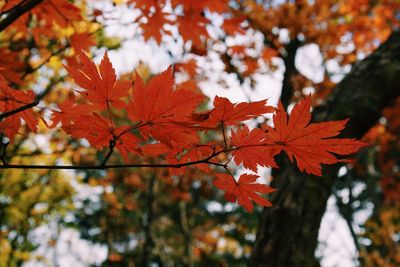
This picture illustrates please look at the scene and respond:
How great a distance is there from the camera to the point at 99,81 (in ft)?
2.33

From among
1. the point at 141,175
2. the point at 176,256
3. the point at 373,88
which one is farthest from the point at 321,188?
the point at 176,256

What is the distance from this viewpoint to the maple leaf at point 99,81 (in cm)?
68

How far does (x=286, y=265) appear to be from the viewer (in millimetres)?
1669

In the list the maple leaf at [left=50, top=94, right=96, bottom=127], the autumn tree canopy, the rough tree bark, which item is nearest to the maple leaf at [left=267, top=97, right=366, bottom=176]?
the autumn tree canopy

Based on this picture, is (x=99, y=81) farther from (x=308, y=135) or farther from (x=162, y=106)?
(x=308, y=135)

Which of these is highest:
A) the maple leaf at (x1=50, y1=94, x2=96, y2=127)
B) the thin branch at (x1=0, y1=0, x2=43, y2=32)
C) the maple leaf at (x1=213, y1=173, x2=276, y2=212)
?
the thin branch at (x1=0, y1=0, x2=43, y2=32)

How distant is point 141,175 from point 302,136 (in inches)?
280

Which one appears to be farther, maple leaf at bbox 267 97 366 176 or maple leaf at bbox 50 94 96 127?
maple leaf at bbox 50 94 96 127

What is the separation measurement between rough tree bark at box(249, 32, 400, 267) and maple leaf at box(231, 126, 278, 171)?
1053 millimetres

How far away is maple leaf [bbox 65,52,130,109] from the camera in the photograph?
2.24 ft

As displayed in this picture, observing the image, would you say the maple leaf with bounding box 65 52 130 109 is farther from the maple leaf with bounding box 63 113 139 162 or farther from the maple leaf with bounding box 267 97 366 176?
the maple leaf with bounding box 267 97 366 176

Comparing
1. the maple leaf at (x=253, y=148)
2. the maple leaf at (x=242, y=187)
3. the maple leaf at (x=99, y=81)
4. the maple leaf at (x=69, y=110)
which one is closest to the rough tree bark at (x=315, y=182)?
the maple leaf at (x=242, y=187)

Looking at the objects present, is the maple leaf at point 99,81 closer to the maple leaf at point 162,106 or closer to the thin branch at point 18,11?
the maple leaf at point 162,106

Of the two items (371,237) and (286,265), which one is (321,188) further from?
(371,237)
